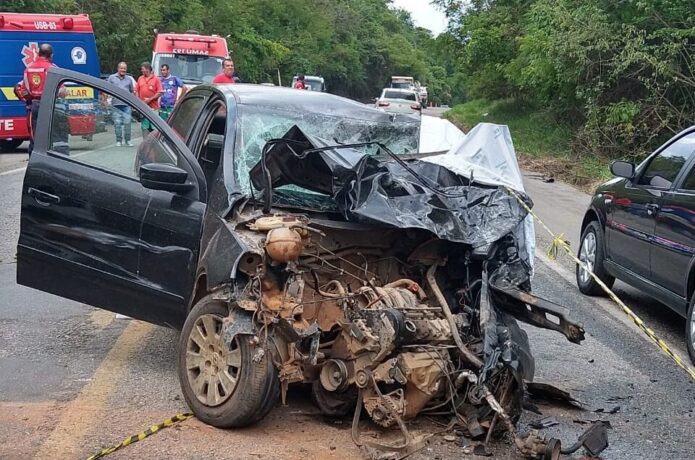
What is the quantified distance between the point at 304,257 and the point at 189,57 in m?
18.4

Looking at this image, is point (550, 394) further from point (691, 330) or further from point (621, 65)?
point (621, 65)

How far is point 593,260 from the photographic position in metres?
8.62

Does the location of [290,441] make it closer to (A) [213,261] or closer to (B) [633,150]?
(A) [213,261]

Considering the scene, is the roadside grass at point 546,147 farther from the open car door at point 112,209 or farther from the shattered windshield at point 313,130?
the open car door at point 112,209

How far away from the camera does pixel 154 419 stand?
186 inches

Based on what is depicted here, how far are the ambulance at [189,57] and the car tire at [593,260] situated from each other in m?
14.9

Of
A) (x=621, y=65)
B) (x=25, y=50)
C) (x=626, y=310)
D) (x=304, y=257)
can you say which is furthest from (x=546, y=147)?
(x=304, y=257)

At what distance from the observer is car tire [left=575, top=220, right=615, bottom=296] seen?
8391 millimetres

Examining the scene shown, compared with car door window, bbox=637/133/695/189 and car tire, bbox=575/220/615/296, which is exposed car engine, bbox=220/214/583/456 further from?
car tire, bbox=575/220/615/296

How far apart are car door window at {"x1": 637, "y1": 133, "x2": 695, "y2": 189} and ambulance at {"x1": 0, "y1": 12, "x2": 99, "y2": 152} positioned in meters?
14.1

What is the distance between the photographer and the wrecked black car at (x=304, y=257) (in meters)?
4.49

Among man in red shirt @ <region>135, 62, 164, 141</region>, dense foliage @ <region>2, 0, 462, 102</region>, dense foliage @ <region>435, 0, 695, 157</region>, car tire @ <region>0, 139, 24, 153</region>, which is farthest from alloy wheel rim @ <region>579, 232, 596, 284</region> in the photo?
dense foliage @ <region>2, 0, 462, 102</region>

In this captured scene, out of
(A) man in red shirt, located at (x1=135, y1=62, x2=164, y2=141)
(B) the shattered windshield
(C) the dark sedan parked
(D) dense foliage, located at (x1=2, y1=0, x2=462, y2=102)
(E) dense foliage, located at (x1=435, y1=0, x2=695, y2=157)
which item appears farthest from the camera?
(D) dense foliage, located at (x1=2, y1=0, x2=462, y2=102)

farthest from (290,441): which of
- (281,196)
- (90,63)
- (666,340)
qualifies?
(90,63)
